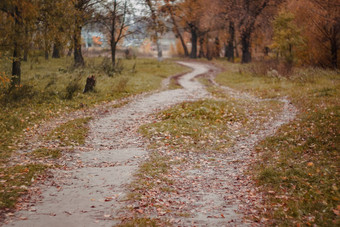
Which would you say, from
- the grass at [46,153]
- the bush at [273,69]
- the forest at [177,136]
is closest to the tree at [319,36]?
the forest at [177,136]

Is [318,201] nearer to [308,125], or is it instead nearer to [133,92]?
[308,125]

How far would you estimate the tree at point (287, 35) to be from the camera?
2920 cm

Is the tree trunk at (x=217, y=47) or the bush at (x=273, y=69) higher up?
the tree trunk at (x=217, y=47)

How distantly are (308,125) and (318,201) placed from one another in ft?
18.5

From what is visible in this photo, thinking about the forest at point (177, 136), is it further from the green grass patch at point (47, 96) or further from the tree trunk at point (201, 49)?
the tree trunk at point (201, 49)

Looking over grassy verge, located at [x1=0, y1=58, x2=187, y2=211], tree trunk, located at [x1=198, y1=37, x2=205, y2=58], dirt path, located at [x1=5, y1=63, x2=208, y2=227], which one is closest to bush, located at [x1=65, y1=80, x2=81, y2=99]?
grassy verge, located at [x1=0, y1=58, x2=187, y2=211]

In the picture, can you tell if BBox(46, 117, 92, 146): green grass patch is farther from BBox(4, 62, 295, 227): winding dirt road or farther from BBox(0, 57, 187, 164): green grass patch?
BBox(0, 57, 187, 164): green grass patch

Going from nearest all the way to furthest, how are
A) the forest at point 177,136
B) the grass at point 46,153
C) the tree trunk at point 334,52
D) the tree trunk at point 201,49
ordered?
1. the forest at point 177,136
2. the grass at point 46,153
3. the tree trunk at point 334,52
4. the tree trunk at point 201,49

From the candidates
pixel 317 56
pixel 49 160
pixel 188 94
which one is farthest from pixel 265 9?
pixel 49 160

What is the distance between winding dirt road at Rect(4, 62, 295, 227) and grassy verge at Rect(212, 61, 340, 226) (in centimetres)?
62

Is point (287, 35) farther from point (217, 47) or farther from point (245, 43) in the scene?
point (217, 47)

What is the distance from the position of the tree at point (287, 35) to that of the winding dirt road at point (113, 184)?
1896 centimetres

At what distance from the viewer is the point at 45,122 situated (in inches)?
499

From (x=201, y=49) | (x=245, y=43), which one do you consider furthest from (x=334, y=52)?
(x=201, y=49)
